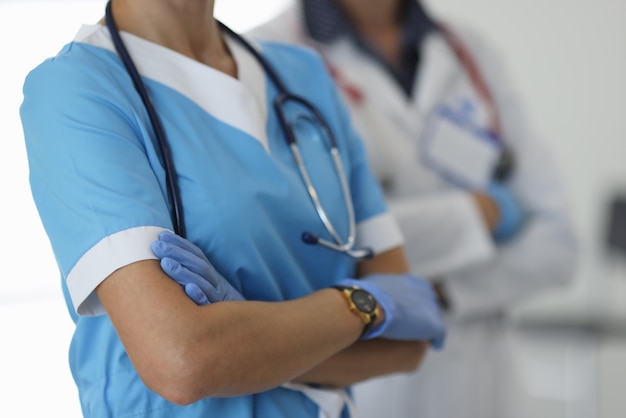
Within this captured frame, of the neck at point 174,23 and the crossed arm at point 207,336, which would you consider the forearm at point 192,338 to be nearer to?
the crossed arm at point 207,336

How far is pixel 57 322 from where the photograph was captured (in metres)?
3.80

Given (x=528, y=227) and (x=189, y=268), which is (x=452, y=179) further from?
(x=189, y=268)

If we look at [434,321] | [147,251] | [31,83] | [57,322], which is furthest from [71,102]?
[57,322]

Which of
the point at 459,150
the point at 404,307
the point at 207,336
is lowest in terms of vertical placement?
the point at 459,150

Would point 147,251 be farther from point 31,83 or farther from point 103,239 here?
point 31,83

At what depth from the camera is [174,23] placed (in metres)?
1.10

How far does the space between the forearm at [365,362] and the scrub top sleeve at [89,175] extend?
0.30 m

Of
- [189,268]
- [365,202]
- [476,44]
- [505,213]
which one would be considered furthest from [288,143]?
[476,44]

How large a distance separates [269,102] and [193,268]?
33 centimetres

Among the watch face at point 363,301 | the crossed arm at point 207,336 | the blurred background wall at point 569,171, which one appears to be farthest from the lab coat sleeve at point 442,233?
the blurred background wall at point 569,171

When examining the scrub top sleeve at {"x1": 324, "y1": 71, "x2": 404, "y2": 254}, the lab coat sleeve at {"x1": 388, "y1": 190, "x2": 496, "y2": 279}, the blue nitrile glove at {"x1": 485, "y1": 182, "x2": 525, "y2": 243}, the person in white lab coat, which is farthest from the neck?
the blue nitrile glove at {"x1": 485, "y1": 182, "x2": 525, "y2": 243}

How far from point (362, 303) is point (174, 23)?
421 millimetres

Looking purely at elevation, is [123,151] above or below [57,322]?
above

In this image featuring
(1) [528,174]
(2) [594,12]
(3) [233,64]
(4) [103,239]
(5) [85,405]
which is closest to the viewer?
(4) [103,239]
